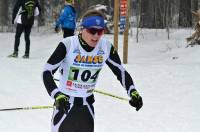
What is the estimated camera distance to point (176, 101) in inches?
358

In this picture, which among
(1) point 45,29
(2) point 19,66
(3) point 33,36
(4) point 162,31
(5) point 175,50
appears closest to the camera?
(2) point 19,66

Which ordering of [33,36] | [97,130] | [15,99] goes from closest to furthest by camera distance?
[97,130] < [15,99] < [33,36]

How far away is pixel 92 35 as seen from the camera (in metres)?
4.43

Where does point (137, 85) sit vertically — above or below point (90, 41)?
below

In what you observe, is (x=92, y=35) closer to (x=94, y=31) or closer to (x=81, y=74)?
(x=94, y=31)

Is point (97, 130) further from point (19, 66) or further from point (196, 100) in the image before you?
point (19, 66)

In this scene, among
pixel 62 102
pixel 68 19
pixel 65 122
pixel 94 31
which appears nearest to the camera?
pixel 62 102

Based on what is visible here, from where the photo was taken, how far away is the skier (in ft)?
14.5

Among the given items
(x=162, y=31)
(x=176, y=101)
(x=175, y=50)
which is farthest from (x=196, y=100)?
(x=162, y=31)

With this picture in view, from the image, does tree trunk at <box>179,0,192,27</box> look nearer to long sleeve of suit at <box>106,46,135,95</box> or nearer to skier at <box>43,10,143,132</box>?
long sleeve of suit at <box>106,46,135,95</box>

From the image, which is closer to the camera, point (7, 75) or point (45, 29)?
point (7, 75)

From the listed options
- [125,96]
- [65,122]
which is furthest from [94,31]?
[125,96]

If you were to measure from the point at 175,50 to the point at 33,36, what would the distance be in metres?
8.30

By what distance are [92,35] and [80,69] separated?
290mm
